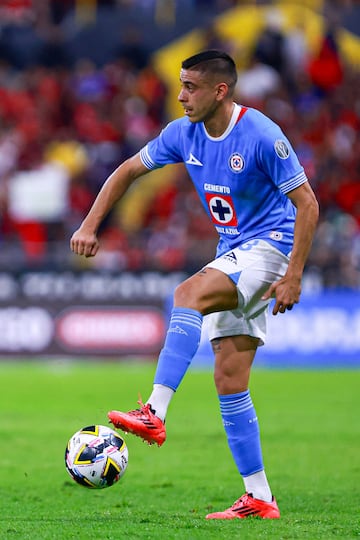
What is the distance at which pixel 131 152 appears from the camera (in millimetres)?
19609

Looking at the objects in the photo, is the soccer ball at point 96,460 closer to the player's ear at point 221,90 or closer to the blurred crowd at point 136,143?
the player's ear at point 221,90

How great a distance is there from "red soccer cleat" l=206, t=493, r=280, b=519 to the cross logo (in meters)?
1.51

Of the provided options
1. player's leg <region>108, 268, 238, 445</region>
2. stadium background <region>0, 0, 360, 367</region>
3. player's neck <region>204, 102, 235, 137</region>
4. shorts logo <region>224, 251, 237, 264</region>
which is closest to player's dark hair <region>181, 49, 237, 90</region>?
player's neck <region>204, 102, 235, 137</region>

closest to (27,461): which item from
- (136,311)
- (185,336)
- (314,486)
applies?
(314,486)

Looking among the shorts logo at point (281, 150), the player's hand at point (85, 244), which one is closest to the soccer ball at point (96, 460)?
the player's hand at point (85, 244)

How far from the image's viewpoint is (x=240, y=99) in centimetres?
1995

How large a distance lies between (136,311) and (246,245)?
10.9 meters

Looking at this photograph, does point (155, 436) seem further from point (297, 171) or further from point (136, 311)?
point (136, 311)

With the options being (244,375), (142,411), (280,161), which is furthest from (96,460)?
(280,161)

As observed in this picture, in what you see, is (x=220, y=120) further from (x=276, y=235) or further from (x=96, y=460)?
(x=96, y=460)

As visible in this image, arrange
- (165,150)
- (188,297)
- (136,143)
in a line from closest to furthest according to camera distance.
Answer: (188,297), (165,150), (136,143)

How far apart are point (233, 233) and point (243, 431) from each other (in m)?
1.10

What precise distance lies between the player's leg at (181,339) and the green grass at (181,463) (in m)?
0.53

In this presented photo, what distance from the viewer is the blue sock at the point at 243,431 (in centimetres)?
618
